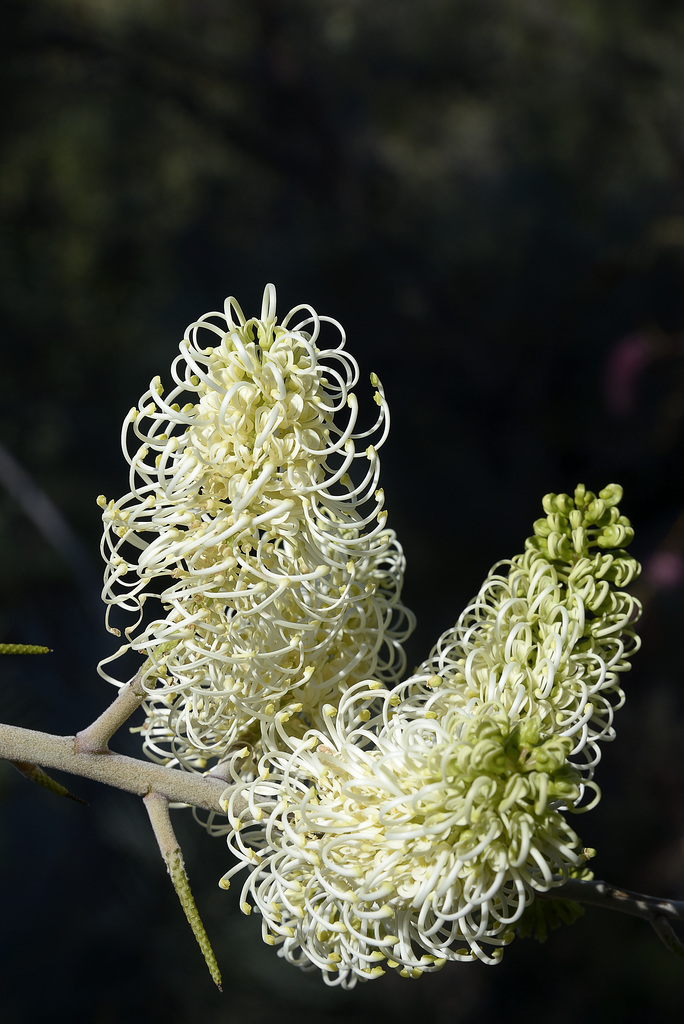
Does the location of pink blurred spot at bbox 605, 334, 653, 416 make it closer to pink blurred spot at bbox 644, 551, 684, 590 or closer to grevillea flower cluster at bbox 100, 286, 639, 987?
pink blurred spot at bbox 644, 551, 684, 590

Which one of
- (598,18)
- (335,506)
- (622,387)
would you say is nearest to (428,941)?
(335,506)

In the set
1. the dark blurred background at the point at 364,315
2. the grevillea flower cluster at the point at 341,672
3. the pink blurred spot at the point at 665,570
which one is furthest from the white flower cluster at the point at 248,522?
the pink blurred spot at the point at 665,570

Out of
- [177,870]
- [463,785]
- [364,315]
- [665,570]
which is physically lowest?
[177,870]

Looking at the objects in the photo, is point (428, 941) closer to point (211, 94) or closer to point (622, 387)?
point (622, 387)

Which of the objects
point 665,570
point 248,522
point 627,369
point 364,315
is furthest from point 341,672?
point 364,315

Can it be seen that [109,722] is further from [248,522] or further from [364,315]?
[364,315]

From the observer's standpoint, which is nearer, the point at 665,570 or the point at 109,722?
the point at 109,722

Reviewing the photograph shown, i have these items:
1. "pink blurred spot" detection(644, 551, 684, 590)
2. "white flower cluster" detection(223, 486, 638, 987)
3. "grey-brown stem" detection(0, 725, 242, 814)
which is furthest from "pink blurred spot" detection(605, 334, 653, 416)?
"grey-brown stem" detection(0, 725, 242, 814)
